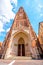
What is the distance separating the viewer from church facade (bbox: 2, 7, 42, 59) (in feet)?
49.8

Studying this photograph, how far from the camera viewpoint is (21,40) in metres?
17.0

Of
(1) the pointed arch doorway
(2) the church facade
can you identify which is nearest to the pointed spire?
(2) the church facade

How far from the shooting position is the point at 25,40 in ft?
54.4

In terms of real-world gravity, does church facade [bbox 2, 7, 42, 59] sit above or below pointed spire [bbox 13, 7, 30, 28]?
below

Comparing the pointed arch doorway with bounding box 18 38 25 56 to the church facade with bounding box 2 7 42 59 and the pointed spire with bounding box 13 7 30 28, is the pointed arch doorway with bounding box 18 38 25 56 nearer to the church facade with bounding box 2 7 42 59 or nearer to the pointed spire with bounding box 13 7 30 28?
the church facade with bounding box 2 7 42 59

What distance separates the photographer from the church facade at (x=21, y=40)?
15.2 metres

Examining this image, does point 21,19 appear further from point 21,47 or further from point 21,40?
point 21,47

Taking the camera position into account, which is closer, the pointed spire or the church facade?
the church facade

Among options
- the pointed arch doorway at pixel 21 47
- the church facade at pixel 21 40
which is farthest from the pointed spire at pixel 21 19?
the pointed arch doorway at pixel 21 47

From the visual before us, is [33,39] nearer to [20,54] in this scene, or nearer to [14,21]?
[20,54]

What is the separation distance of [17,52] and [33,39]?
3406 millimetres

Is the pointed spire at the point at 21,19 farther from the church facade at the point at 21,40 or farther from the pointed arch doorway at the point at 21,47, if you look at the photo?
the pointed arch doorway at the point at 21,47

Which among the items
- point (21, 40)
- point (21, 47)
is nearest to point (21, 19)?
point (21, 40)

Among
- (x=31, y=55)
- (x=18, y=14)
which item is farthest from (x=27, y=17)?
(x=31, y=55)
